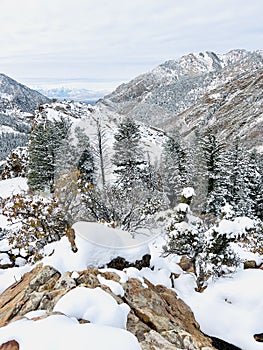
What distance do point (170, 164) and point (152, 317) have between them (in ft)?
66.8

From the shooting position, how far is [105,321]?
13.4 feet

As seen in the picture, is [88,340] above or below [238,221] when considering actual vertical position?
above

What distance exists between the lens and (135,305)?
509 centimetres

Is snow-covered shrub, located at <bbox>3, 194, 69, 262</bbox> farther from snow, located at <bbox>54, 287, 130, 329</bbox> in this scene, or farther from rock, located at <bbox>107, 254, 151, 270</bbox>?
snow, located at <bbox>54, 287, 130, 329</bbox>

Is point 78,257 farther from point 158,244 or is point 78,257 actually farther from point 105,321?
point 158,244

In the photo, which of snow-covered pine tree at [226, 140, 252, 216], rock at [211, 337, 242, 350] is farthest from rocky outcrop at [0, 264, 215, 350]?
snow-covered pine tree at [226, 140, 252, 216]

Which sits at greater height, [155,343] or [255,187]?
[155,343]

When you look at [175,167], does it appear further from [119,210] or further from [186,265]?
[186,265]

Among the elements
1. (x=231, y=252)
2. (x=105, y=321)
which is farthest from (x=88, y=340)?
(x=231, y=252)

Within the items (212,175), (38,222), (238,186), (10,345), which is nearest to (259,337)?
(10,345)

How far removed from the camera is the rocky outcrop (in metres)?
4.47

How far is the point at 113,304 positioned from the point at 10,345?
5.51 ft

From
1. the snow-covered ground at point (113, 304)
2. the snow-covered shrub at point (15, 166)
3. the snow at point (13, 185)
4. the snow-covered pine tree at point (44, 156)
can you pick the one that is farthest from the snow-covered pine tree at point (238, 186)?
the snow-covered shrub at point (15, 166)

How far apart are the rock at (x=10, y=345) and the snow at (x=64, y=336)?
0.04 metres
